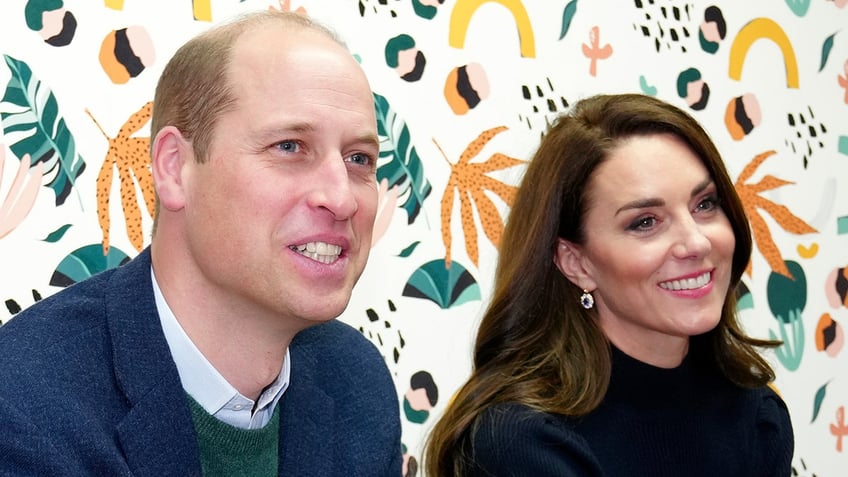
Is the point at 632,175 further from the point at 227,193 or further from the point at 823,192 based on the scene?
the point at 823,192

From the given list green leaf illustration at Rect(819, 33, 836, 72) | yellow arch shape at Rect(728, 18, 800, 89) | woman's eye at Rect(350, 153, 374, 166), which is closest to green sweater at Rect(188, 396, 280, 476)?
woman's eye at Rect(350, 153, 374, 166)

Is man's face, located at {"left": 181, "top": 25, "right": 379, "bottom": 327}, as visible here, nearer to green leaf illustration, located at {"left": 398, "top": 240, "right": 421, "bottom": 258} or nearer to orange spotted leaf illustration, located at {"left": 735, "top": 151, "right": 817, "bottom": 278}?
green leaf illustration, located at {"left": 398, "top": 240, "right": 421, "bottom": 258}

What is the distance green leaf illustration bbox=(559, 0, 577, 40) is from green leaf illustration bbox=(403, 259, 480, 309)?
Result: 63 cm

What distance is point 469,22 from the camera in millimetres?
2281

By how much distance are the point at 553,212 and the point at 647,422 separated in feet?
1.42

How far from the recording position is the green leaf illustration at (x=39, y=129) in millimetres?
1864

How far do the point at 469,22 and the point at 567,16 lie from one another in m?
0.28

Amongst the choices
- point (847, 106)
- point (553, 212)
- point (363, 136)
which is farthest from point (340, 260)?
point (847, 106)

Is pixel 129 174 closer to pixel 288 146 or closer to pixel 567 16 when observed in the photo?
pixel 288 146

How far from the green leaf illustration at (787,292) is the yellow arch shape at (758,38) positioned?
523 millimetres

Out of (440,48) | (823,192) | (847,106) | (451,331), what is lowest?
(451,331)

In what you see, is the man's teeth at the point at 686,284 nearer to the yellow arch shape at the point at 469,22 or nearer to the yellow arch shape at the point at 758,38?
the yellow arch shape at the point at 469,22

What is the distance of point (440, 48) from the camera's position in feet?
7.38

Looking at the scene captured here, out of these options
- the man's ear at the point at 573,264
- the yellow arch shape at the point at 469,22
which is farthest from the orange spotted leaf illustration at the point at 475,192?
the man's ear at the point at 573,264
